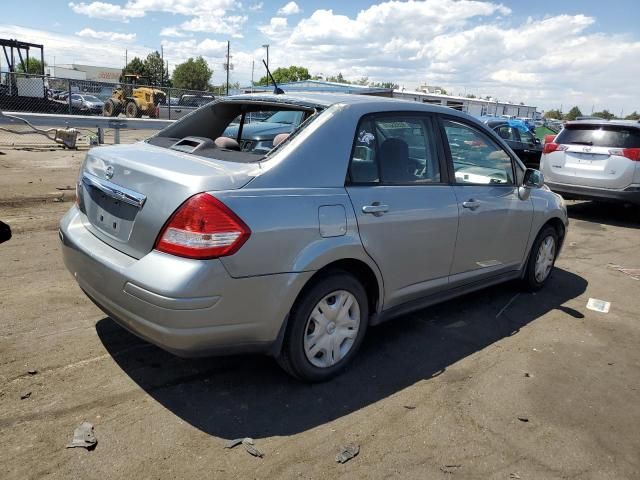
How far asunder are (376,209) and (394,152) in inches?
21.2

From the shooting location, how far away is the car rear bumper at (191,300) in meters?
2.72

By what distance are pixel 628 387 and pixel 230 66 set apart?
203 feet

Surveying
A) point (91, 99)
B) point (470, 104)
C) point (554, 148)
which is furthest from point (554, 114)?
point (554, 148)

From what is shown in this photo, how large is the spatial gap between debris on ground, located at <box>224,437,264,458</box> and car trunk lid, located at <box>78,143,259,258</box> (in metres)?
1.09

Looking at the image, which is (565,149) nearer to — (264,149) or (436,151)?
(436,151)

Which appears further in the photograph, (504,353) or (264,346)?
(504,353)

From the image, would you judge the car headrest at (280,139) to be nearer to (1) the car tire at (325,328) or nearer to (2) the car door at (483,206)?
(1) the car tire at (325,328)

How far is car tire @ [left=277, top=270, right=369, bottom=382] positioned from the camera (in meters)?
3.14

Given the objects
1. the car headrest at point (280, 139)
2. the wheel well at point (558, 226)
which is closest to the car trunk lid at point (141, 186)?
the car headrest at point (280, 139)

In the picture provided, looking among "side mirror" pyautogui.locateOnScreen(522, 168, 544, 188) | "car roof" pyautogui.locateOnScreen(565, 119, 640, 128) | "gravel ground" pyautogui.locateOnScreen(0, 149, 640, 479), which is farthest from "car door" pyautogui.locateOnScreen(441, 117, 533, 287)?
"car roof" pyautogui.locateOnScreen(565, 119, 640, 128)

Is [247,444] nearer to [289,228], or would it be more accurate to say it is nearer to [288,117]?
[289,228]

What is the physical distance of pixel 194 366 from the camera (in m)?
3.54

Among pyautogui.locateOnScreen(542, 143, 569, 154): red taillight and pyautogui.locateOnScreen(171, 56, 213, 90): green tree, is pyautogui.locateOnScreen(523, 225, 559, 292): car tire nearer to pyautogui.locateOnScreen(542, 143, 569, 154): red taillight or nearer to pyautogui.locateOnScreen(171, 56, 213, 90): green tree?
pyautogui.locateOnScreen(542, 143, 569, 154): red taillight

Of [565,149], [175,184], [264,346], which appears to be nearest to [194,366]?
[264,346]
